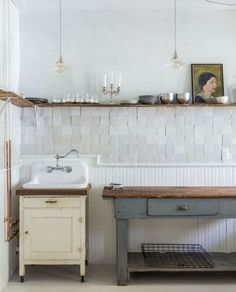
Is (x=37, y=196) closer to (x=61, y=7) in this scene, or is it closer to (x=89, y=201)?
(x=89, y=201)

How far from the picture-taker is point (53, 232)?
3.18 meters

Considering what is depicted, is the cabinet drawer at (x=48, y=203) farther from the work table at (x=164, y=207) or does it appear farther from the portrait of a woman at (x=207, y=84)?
the portrait of a woman at (x=207, y=84)

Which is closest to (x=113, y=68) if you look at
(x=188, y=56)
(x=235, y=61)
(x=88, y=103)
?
(x=88, y=103)

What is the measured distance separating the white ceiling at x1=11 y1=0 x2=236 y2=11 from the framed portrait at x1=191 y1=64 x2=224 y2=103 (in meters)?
0.64

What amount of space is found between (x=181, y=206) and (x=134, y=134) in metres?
1.01

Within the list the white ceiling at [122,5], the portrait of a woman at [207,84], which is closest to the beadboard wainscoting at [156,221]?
the portrait of a woman at [207,84]

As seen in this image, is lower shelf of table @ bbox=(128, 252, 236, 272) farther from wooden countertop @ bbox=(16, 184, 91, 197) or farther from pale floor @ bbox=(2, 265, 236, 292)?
wooden countertop @ bbox=(16, 184, 91, 197)

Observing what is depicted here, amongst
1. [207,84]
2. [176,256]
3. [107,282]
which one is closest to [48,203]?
[107,282]

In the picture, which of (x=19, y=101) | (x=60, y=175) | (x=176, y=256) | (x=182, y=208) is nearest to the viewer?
(x=182, y=208)

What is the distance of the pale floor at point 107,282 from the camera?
3061 millimetres

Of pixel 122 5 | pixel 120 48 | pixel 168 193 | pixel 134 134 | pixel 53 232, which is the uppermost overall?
pixel 122 5

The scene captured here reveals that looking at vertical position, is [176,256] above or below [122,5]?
Result: below

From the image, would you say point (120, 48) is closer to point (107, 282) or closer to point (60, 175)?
point (60, 175)

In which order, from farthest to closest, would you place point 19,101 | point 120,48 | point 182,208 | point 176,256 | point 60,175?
point 120,48 → point 60,175 → point 176,256 → point 19,101 → point 182,208
